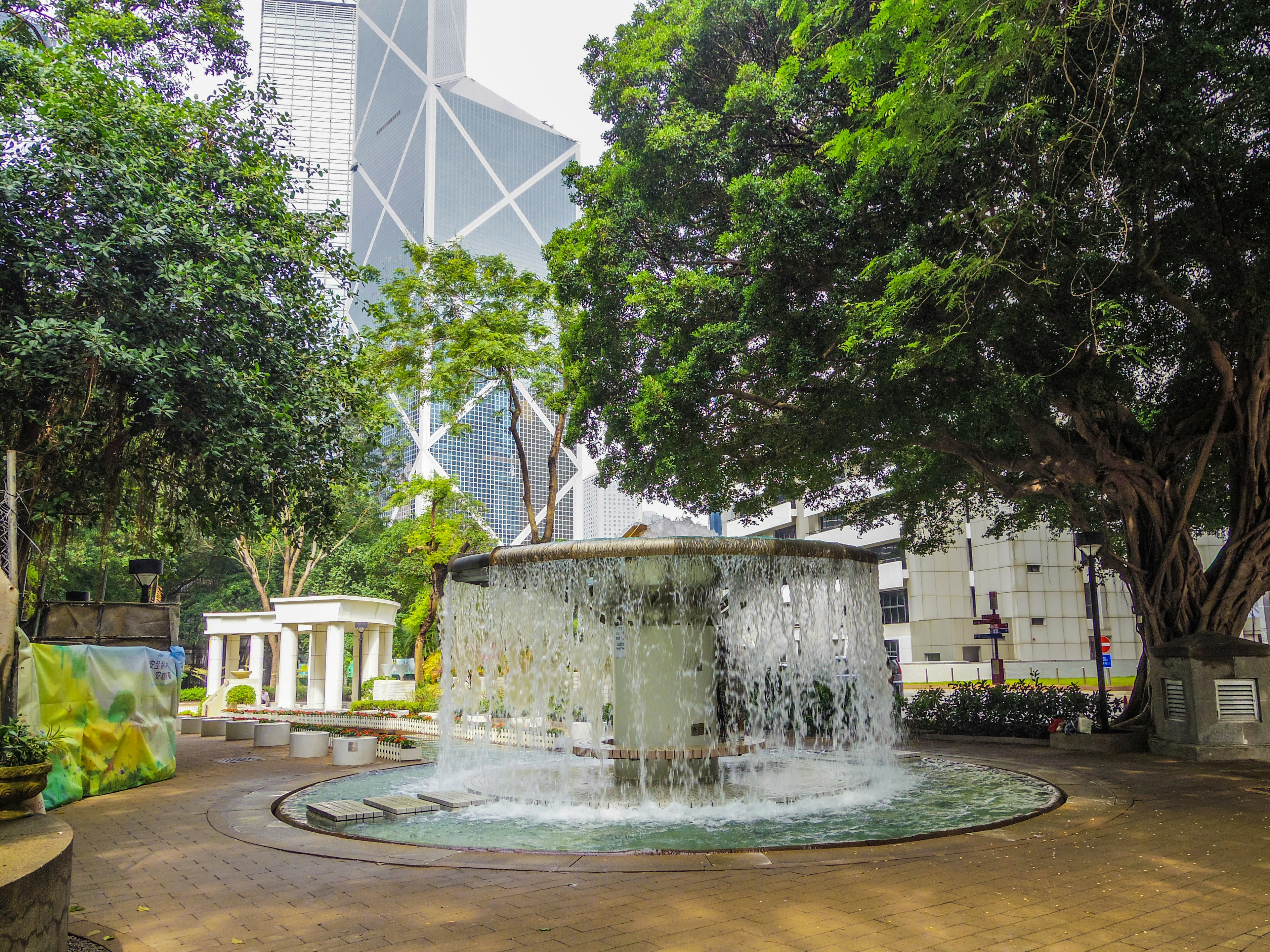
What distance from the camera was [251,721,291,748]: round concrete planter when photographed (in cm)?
1723

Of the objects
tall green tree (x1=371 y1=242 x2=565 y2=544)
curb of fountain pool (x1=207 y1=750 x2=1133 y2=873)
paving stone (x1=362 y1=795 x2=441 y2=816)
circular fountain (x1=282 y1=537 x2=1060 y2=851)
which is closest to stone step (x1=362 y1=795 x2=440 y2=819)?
paving stone (x1=362 y1=795 x2=441 y2=816)

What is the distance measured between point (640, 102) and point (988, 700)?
40.0ft

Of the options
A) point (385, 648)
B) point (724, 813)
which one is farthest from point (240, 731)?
point (385, 648)

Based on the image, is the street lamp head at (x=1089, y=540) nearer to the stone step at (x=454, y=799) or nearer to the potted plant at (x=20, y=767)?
the stone step at (x=454, y=799)

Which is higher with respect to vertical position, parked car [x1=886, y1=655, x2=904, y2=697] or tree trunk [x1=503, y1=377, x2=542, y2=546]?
tree trunk [x1=503, y1=377, x2=542, y2=546]

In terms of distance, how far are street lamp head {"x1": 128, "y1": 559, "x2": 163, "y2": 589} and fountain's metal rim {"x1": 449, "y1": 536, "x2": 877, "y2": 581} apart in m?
9.73

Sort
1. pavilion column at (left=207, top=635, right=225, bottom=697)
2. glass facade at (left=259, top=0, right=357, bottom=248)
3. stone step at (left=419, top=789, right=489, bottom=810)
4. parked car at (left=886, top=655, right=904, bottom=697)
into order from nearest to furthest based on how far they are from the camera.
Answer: stone step at (left=419, top=789, right=489, bottom=810), parked car at (left=886, top=655, right=904, bottom=697), pavilion column at (left=207, top=635, right=225, bottom=697), glass facade at (left=259, top=0, right=357, bottom=248)

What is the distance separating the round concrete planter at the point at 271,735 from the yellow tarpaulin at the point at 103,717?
4717 mm

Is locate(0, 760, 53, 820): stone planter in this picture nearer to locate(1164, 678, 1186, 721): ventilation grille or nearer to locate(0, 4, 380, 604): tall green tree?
locate(0, 4, 380, 604): tall green tree

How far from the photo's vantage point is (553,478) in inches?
878

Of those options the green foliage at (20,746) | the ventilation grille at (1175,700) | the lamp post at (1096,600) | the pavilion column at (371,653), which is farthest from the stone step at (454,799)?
the pavilion column at (371,653)

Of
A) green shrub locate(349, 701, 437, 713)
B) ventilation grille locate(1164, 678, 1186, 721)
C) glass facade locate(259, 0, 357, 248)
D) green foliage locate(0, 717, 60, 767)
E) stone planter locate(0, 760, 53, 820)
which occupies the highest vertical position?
glass facade locate(259, 0, 357, 248)

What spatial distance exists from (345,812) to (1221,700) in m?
11.5

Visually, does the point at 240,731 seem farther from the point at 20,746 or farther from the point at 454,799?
the point at 20,746
